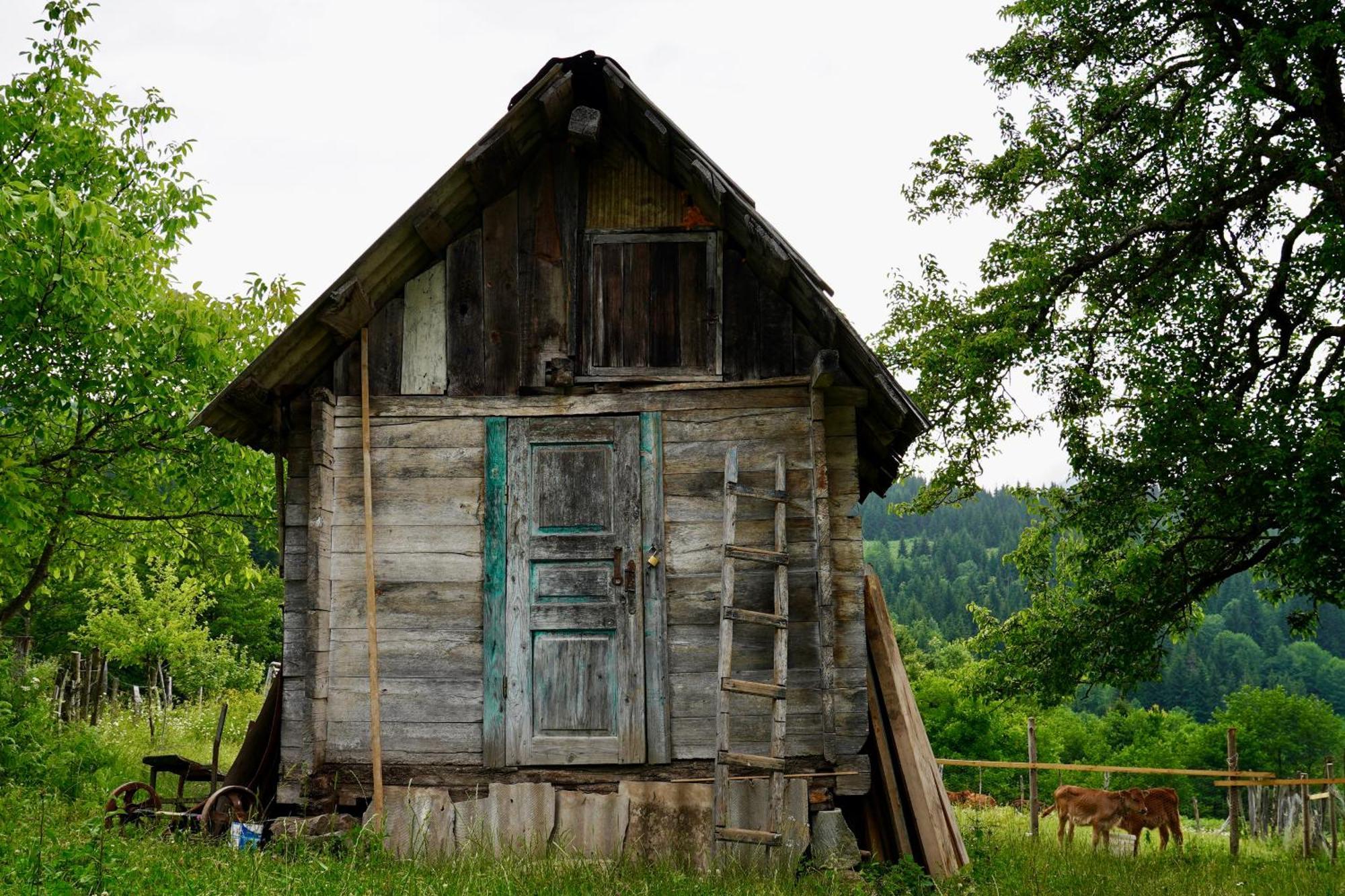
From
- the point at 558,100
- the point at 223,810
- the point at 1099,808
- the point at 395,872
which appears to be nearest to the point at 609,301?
the point at 558,100

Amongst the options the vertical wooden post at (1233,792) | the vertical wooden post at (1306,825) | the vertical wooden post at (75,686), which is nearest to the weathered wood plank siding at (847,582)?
the vertical wooden post at (1233,792)

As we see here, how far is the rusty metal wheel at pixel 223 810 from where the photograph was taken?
7591 mm

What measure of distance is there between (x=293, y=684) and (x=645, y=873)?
2.81 metres

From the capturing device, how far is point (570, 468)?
8039 millimetres

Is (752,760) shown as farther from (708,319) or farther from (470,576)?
(708,319)

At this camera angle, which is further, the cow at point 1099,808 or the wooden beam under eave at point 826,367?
the cow at point 1099,808

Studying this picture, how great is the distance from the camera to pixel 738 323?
319 inches

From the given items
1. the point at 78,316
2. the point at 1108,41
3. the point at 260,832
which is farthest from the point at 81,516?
the point at 1108,41

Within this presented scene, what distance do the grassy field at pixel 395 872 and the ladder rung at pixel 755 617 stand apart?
5.13ft

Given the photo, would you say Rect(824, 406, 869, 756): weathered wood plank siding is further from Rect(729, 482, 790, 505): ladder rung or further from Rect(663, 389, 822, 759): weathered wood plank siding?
Rect(729, 482, 790, 505): ladder rung

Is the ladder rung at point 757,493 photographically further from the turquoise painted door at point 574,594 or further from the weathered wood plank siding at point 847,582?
the turquoise painted door at point 574,594

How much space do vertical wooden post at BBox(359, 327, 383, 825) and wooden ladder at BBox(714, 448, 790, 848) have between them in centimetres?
228

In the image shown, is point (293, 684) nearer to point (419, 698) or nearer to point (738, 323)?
point (419, 698)

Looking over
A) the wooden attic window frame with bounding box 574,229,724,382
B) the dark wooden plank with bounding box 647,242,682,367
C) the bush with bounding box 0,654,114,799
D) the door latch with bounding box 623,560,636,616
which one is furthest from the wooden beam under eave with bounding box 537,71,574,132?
the bush with bounding box 0,654,114,799
